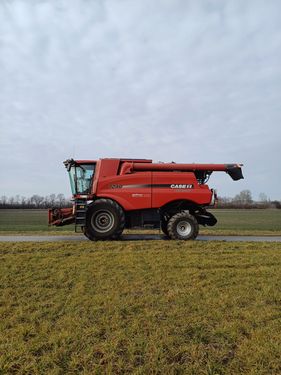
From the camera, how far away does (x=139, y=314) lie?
15.4 ft

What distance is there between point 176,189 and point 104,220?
9.19 feet

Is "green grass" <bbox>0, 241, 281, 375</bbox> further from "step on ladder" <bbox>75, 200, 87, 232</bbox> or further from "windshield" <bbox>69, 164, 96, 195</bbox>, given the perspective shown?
"windshield" <bbox>69, 164, 96, 195</bbox>

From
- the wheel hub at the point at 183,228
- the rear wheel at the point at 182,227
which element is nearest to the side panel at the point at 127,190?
the rear wheel at the point at 182,227

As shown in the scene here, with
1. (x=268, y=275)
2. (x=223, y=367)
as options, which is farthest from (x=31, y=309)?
(x=268, y=275)

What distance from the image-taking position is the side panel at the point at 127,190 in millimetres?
11938

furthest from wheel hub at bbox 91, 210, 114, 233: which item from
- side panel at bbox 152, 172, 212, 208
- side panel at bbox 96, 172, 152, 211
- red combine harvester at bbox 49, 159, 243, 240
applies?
side panel at bbox 152, 172, 212, 208

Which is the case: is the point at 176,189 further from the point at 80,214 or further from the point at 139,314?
the point at 139,314

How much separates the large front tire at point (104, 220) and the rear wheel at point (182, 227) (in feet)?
5.66

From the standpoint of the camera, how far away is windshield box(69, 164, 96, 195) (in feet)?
41.0

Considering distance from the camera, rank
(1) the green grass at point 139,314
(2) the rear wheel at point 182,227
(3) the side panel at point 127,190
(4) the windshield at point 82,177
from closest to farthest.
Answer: (1) the green grass at point 139,314
(2) the rear wheel at point 182,227
(3) the side panel at point 127,190
(4) the windshield at point 82,177

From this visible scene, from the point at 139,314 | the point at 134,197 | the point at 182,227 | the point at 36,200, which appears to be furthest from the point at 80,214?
the point at 36,200

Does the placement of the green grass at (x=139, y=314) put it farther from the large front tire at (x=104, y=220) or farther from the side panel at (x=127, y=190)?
the side panel at (x=127, y=190)

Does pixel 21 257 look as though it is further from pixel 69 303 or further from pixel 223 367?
pixel 223 367

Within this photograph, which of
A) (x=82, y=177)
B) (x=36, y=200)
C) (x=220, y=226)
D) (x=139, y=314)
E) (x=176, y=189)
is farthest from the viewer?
(x=36, y=200)
